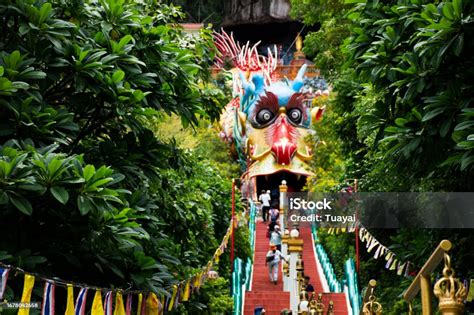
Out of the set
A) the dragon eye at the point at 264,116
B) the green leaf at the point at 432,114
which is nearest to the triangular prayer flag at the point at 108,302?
the green leaf at the point at 432,114

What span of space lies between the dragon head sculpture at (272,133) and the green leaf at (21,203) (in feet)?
73.6

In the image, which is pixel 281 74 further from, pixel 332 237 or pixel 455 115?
pixel 455 115

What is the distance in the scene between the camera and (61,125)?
7.00 metres

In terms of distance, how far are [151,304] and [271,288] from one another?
988 cm

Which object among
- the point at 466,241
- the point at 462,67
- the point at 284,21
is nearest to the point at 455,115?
the point at 462,67

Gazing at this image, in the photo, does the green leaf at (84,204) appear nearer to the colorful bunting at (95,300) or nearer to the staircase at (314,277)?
the colorful bunting at (95,300)

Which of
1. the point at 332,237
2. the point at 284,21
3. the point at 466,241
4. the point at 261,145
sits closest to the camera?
the point at 466,241

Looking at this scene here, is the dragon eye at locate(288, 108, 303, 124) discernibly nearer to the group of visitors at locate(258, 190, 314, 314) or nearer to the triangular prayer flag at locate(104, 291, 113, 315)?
the group of visitors at locate(258, 190, 314, 314)

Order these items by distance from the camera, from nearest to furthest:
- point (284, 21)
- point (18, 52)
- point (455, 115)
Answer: point (18, 52) → point (455, 115) → point (284, 21)

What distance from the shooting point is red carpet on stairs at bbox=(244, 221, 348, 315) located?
15586 mm

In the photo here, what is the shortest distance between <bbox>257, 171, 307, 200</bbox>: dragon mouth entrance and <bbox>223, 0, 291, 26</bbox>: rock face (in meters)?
13.9

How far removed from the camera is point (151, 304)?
26.8 feet

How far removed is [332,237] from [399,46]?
12615 mm

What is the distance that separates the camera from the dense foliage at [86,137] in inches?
249
